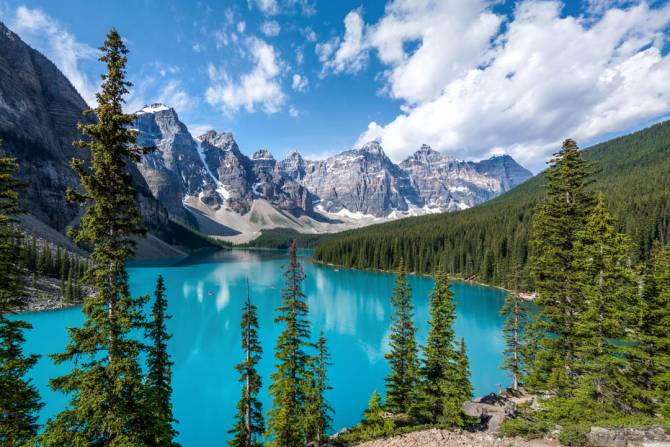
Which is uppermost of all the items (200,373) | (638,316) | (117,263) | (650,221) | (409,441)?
(650,221)

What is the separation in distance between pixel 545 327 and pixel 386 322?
42.1 metres

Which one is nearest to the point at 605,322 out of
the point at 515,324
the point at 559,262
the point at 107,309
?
the point at 559,262

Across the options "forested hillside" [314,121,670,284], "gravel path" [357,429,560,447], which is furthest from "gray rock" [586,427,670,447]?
"forested hillside" [314,121,670,284]

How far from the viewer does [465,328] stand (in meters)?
51.9

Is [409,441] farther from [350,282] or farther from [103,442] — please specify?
[350,282]

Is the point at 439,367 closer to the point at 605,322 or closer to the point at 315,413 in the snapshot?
the point at 315,413

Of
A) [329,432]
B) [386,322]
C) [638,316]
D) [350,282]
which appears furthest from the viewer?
[350,282]

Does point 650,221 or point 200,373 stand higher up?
point 650,221

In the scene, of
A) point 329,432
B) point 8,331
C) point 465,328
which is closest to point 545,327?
point 329,432

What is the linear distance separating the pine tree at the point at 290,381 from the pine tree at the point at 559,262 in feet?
40.5

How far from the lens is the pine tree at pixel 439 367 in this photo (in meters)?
18.9

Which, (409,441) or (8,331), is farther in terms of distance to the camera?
(409,441)

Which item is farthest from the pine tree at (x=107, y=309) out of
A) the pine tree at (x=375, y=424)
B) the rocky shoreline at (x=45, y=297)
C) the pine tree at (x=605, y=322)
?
the rocky shoreline at (x=45, y=297)

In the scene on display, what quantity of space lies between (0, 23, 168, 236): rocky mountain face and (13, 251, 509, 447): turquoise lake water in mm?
78375
